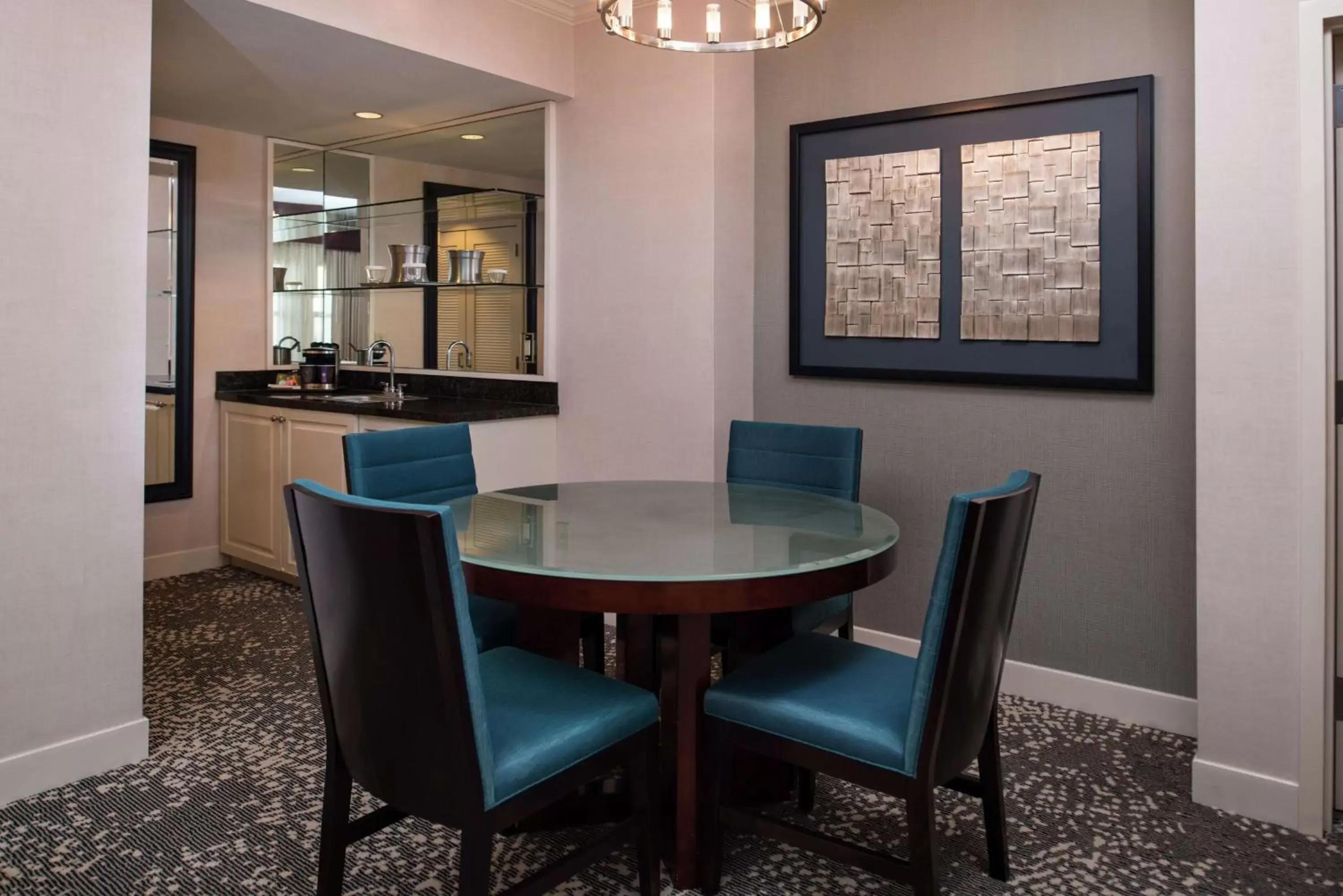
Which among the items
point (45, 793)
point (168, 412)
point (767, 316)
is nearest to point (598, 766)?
point (45, 793)

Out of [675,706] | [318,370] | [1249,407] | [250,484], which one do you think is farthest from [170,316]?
[1249,407]

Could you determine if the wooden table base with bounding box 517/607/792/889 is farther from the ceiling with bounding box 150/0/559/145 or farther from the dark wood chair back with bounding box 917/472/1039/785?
the ceiling with bounding box 150/0/559/145

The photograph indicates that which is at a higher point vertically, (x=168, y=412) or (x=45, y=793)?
(x=168, y=412)

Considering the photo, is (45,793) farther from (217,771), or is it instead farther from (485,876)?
(485,876)

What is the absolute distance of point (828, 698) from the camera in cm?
197

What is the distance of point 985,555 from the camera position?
1781 mm

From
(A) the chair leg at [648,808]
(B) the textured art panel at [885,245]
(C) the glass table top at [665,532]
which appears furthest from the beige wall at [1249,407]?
(A) the chair leg at [648,808]

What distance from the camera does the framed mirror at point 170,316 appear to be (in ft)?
15.5

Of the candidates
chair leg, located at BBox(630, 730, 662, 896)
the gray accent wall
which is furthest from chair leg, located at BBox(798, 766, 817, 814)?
the gray accent wall

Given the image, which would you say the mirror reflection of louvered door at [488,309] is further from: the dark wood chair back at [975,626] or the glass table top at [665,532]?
the dark wood chair back at [975,626]

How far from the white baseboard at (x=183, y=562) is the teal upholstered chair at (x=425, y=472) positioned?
245 cm

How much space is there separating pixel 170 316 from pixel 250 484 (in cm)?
89

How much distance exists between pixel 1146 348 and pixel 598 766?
A: 215 centimetres

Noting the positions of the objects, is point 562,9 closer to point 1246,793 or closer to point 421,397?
point 421,397
